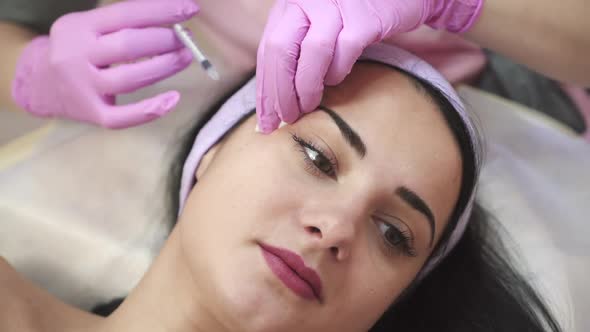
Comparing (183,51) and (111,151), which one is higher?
(183,51)

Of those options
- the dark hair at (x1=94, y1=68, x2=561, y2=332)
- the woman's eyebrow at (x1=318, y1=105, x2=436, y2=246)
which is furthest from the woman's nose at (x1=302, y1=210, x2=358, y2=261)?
the dark hair at (x1=94, y1=68, x2=561, y2=332)

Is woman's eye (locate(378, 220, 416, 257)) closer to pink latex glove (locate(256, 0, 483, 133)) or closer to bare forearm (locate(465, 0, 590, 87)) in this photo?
pink latex glove (locate(256, 0, 483, 133))

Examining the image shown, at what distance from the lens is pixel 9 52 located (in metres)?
1.49

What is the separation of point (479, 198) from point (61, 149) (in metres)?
1.08

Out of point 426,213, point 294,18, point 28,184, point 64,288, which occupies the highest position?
point 294,18

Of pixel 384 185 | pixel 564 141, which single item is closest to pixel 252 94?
pixel 384 185

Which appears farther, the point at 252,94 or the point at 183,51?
the point at 183,51

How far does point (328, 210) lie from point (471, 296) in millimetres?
543

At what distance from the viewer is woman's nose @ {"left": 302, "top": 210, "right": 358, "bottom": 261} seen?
933 millimetres

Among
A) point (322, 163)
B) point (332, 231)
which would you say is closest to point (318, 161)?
point (322, 163)

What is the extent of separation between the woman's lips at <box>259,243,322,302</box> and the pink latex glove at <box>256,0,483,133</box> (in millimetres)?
240

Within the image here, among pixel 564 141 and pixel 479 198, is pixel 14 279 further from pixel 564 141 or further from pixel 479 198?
pixel 564 141

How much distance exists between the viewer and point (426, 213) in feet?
3.41

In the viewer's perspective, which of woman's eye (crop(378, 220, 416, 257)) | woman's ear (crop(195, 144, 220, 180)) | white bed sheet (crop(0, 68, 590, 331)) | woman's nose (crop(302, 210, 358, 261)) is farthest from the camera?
white bed sheet (crop(0, 68, 590, 331))
